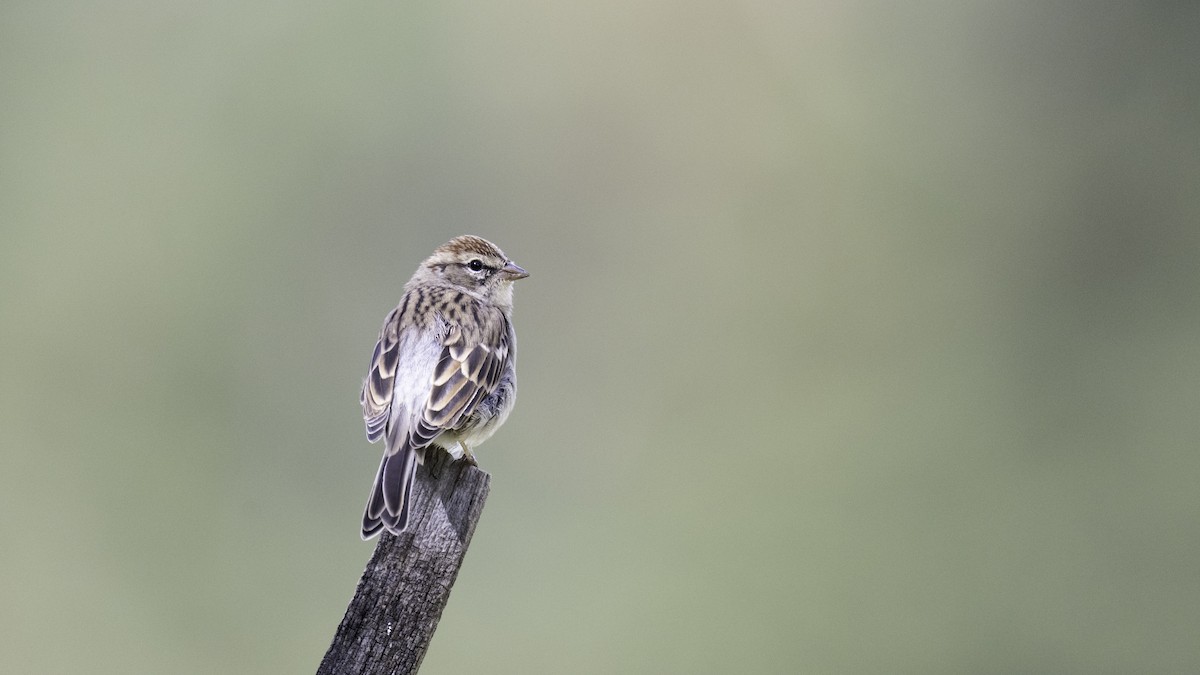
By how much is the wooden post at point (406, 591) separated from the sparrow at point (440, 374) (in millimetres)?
461

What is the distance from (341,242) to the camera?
11.9 m

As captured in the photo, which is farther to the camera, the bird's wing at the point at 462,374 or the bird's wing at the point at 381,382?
the bird's wing at the point at 381,382

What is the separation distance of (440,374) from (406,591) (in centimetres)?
194

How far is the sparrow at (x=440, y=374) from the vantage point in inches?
155

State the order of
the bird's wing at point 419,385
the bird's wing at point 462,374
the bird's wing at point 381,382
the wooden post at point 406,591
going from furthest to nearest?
the bird's wing at point 381,382, the bird's wing at point 462,374, the bird's wing at point 419,385, the wooden post at point 406,591

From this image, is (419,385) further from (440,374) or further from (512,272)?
(512,272)

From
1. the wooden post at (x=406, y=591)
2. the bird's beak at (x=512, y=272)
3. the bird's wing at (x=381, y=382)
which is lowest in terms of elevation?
the wooden post at (x=406, y=591)

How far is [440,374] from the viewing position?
15.5ft

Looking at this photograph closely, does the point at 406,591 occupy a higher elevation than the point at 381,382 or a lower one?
lower

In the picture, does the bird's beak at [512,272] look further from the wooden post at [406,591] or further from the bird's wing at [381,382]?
the wooden post at [406,591]

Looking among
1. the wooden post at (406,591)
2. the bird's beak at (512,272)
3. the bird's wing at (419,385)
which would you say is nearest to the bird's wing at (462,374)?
the bird's wing at (419,385)

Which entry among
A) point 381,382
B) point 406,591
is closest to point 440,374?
point 381,382

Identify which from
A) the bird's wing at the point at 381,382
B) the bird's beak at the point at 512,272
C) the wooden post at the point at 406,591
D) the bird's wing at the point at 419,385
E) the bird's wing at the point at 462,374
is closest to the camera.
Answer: the wooden post at the point at 406,591

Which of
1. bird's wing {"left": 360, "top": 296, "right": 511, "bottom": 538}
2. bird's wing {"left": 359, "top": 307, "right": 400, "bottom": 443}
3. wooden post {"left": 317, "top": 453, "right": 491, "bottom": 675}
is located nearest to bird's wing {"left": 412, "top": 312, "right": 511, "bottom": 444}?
bird's wing {"left": 360, "top": 296, "right": 511, "bottom": 538}
